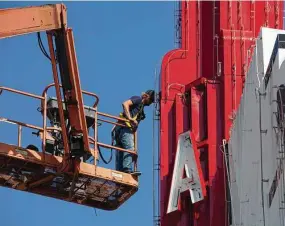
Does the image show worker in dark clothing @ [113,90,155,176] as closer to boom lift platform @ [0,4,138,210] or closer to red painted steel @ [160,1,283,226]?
boom lift platform @ [0,4,138,210]

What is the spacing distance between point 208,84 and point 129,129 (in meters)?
8.47

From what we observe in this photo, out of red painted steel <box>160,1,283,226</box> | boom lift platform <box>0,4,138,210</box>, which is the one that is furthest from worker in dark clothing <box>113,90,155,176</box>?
red painted steel <box>160,1,283,226</box>

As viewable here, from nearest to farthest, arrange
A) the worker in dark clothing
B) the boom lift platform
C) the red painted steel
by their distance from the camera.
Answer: the boom lift platform, the worker in dark clothing, the red painted steel

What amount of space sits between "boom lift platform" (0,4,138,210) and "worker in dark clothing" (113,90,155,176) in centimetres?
67

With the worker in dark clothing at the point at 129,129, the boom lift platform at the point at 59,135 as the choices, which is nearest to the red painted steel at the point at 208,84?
the worker in dark clothing at the point at 129,129

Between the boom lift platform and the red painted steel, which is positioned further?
the red painted steel

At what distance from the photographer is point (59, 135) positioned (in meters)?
43.9

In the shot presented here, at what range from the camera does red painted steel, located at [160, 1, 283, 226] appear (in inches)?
2053

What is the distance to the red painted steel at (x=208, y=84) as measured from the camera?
52.2m

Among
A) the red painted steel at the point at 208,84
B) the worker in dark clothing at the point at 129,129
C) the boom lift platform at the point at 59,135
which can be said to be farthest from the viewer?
the red painted steel at the point at 208,84

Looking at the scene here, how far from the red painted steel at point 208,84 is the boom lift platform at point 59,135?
8207mm

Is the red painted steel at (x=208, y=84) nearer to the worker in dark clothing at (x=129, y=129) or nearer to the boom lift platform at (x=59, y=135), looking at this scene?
the worker in dark clothing at (x=129, y=129)

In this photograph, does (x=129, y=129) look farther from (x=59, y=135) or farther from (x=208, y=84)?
(x=208, y=84)

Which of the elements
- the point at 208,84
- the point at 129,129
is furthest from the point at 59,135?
the point at 208,84
